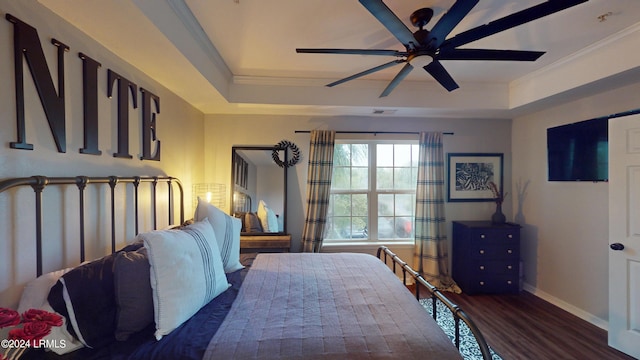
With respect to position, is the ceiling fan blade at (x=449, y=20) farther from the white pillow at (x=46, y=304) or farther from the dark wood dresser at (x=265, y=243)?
the dark wood dresser at (x=265, y=243)

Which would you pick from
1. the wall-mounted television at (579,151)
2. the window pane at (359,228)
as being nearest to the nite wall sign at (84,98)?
the window pane at (359,228)

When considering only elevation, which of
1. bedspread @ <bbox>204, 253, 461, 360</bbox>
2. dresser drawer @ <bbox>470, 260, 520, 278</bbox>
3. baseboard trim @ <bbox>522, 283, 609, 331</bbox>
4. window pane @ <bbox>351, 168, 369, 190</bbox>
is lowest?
baseboard trim @ <bbox>522, 283, 609, 331</bbox>

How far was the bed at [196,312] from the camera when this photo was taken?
1.11m

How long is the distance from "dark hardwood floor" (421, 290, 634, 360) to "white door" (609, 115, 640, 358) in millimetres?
221

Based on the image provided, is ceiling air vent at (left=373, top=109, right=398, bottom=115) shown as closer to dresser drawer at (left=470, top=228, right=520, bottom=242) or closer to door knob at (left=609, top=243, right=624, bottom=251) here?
dresser drawer at (left=470, top=228, right=520, bottom=242)

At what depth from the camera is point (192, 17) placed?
1901 millimetres

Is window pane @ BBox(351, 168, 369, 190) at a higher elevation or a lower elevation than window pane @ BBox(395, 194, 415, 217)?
higher

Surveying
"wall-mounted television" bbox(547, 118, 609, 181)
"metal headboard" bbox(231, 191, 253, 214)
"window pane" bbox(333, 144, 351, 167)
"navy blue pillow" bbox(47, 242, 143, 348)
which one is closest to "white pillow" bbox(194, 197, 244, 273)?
"navy blue pillow" bbox(47, 242, 143, 348)

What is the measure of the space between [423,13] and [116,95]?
2.12 meters

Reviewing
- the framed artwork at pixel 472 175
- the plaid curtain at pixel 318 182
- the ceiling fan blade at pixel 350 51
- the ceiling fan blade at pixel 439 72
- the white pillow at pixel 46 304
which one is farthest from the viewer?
the framed artwork at pixel 472 175

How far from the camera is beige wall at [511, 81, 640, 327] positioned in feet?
8.89

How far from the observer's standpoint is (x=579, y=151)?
2.88m

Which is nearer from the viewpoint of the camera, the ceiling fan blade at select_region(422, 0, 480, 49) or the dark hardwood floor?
the ceiling fan blade at select_region(422, 0, 480, 49)

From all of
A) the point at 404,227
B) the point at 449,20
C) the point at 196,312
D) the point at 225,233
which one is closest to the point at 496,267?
the point at 404,227
